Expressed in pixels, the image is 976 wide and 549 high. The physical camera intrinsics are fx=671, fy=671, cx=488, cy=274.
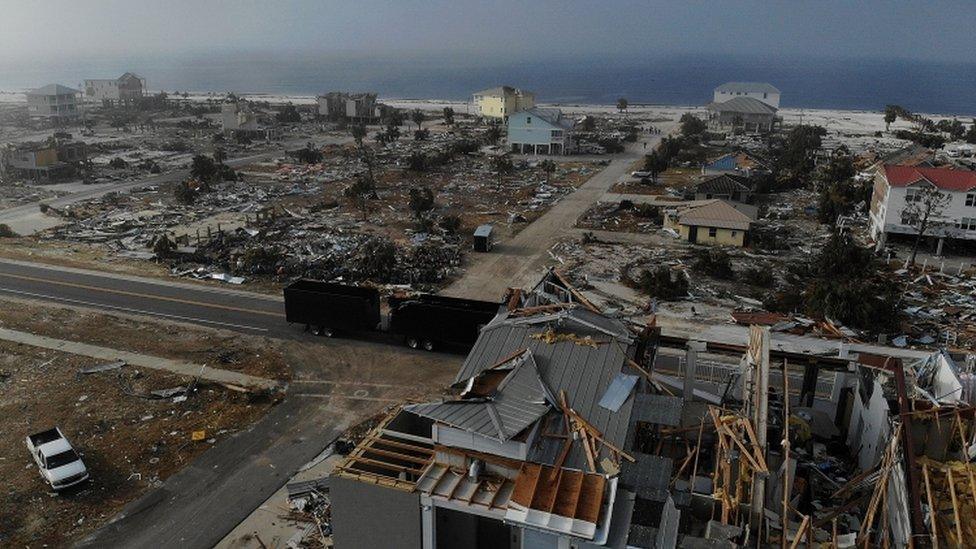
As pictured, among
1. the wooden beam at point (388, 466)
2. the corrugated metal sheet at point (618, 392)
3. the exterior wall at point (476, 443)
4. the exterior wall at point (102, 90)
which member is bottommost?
the wooden beam at point (388, 466)

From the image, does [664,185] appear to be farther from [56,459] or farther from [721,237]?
[56,459]

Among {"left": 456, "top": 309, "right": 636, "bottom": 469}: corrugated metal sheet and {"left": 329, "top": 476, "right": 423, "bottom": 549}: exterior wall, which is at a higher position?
{"left": 456, "top": 309, "right": 636, "bottom": 469}: corrugated metal sheet

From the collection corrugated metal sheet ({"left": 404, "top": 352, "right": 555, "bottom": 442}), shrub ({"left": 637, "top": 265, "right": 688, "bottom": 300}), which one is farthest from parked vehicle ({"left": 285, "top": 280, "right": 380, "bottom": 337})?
corrugated metal sheet ({"left": 404, "top": 352, "right": 555, "bottom": 442})

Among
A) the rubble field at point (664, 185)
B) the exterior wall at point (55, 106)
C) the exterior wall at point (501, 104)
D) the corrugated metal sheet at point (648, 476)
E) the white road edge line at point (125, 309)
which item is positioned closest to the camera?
the corrugated metal sheet at point (648, 476)

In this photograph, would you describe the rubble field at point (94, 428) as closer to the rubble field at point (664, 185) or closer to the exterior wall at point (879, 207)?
the exterior wall at point (879, 207)

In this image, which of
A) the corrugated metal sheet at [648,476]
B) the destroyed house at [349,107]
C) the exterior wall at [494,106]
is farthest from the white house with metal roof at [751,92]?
the corrugated metal sheet at [648,476]

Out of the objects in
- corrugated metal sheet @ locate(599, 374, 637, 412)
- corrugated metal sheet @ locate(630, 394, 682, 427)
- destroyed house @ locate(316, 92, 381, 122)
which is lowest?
corrugated metal sheet @ locate(630, 394, 682, 427)

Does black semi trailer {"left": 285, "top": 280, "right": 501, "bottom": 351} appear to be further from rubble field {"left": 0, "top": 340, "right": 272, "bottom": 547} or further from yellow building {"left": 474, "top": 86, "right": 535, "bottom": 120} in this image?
yellow building {"left": 474, "top": 86, "right": 535, "bottom": 120}

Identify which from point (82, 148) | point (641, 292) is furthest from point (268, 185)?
point (641, 292)
